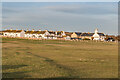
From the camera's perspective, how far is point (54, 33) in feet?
508

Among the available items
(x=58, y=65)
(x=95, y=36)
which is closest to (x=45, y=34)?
(x=95, y=36)

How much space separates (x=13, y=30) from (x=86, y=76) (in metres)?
150

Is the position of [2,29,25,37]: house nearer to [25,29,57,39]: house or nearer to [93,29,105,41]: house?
[25,29,57,39]: house

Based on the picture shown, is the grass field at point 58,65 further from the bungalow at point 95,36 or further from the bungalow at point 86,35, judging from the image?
the bungalow at point 86,35

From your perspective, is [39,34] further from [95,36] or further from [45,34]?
[95,36]

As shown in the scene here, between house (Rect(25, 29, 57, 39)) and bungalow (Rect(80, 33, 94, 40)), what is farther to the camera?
bungalow (Rect(80, 33, 94, 40))

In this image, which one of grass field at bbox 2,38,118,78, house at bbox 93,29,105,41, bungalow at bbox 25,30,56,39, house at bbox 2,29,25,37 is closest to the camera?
grass field at bbox 2,38,118,78

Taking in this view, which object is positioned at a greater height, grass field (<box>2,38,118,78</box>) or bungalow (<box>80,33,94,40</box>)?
bungalow (<box>80,33,94,40</box>)

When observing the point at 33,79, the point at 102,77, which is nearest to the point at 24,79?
the point at 33,79

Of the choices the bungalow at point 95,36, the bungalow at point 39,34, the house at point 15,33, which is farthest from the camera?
the house at point 15,33

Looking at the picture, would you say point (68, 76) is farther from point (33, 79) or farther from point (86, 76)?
point (33, 79)

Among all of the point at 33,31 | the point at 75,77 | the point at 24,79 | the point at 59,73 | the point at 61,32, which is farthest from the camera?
the point at 61,32

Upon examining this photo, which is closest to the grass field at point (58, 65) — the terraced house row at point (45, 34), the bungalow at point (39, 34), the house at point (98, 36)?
the bungalow at point (39, 34)

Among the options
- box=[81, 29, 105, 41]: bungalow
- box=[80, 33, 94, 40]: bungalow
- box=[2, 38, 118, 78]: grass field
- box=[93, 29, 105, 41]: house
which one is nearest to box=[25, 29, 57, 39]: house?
box=[80, 33, 94, 40]: bungalow
